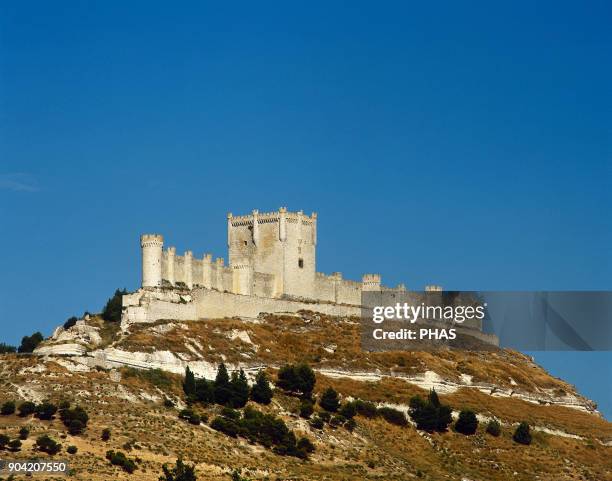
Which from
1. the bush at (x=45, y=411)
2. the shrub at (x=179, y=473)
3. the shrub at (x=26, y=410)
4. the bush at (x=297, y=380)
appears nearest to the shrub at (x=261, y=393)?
the bush at (x=297, y=380)

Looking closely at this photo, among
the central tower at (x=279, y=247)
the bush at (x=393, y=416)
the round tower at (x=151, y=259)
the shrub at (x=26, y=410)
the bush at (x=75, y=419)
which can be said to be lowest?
the bush at (x=75, y=419)

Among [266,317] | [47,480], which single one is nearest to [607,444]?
[266,317]

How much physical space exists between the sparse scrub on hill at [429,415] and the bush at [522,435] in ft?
13.8

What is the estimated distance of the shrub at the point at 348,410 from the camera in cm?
9706

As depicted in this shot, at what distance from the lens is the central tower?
117250mm

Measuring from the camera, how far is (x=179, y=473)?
3093 inches

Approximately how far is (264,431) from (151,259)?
692 inches

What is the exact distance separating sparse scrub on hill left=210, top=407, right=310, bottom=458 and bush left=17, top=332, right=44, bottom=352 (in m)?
16.1

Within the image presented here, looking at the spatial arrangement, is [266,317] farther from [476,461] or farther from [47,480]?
[47,480]

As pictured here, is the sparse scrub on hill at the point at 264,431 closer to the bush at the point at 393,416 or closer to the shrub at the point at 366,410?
the shrub at the point at 366,410

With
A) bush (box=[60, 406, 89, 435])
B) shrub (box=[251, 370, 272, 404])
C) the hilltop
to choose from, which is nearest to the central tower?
the hilltop

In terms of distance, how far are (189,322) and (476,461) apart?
20187 mm

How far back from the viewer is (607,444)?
105000 mm

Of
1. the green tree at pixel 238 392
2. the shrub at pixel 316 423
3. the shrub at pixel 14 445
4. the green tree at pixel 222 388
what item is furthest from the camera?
the shrub at pixel 316 423
